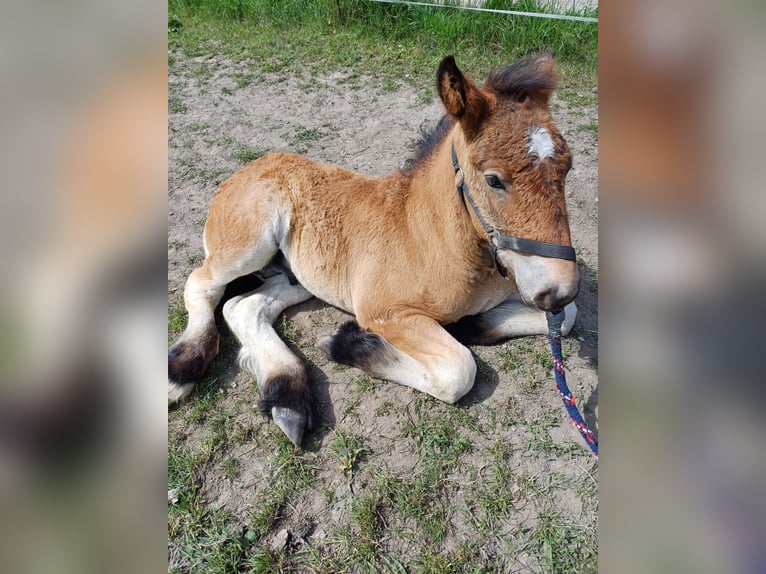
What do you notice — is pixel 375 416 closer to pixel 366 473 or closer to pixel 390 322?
pixel 366 473

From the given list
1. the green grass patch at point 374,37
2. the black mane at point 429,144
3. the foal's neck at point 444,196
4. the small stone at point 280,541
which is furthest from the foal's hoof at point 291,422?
the green grass patch at point 374,37

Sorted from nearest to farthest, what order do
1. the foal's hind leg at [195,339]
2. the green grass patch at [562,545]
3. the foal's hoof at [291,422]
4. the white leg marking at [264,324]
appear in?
the green grass patch at [562,545] < the foal's hoof at [291,422] < the foal's hind leg at [195,339] < the white leg marking at [264,324]

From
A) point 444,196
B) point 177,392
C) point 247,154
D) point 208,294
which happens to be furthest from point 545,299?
point 247,154

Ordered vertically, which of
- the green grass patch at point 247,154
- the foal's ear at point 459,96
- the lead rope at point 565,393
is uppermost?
the foal's ear at point 459,96

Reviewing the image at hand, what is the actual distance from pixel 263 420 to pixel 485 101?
211cm

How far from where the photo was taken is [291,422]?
2.76 metres

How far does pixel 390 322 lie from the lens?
10.5ft

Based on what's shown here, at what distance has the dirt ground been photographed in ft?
8.48

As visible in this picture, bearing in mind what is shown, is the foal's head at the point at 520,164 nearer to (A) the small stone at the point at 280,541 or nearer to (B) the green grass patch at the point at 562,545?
(B) the green grass patch at the point at 562,545

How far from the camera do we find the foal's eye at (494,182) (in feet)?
7.70

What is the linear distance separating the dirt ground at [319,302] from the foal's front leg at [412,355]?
0.37 feet

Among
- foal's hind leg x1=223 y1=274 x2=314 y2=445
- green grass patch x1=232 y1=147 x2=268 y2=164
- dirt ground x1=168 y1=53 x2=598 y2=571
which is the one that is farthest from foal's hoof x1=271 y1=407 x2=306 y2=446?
green grass patch x1=232 y1=147 x2=268 y2=164

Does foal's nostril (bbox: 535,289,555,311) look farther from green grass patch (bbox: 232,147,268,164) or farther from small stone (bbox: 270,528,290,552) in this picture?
green grass patch (bbox: 232,147,268,164)
